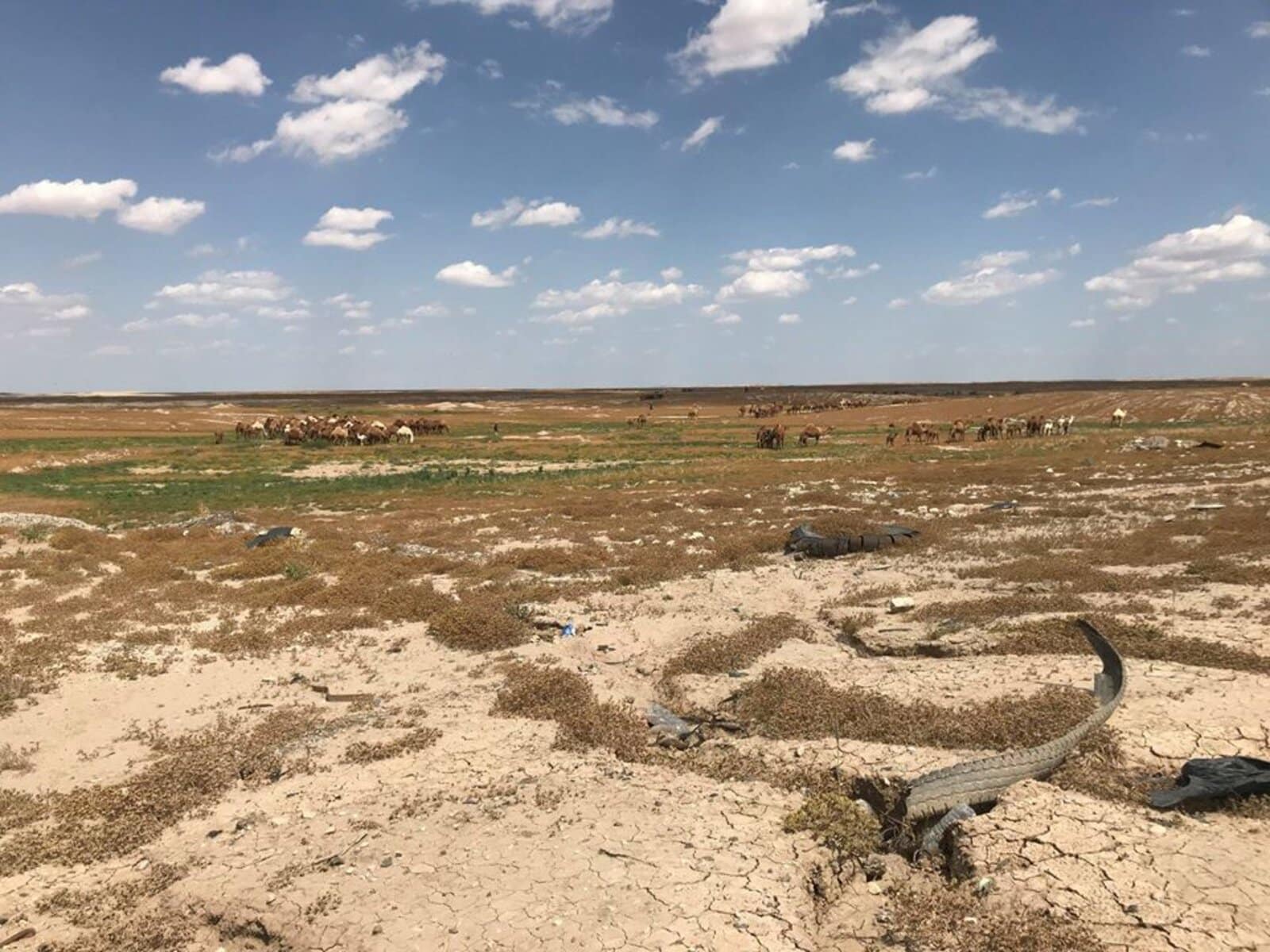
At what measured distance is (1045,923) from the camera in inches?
208


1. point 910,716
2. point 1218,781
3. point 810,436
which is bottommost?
point 910,716

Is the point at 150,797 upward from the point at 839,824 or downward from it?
downward

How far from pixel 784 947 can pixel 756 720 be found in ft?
12.3

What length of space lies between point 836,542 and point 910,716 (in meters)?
9.47

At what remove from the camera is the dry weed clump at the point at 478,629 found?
12.6 m

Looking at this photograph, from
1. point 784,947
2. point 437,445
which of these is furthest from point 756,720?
point 437,445

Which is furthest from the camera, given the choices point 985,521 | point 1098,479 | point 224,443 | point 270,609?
point 224,443

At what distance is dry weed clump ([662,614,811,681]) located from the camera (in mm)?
11000

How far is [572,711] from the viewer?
9.65m

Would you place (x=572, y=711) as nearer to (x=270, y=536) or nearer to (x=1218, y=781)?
(x=1218, y=781)

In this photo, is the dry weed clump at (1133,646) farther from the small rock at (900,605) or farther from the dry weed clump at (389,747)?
the dry weed clump at (389,747)

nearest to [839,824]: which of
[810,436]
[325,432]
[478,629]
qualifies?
[478,629]

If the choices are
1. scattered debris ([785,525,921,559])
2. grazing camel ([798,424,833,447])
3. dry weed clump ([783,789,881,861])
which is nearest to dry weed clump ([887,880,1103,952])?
dry weed clump ([783,789,881,861])

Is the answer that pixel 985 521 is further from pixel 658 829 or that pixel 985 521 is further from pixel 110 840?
pixel 110 840
